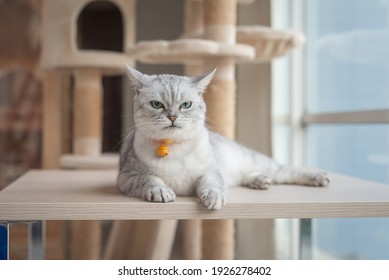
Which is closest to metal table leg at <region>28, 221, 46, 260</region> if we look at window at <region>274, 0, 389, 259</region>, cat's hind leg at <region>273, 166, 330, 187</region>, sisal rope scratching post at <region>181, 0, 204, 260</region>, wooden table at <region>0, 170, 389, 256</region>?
wooden table at <region>0, 170, 389, 256</region>

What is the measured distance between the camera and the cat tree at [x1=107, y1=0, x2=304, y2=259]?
4.55ft

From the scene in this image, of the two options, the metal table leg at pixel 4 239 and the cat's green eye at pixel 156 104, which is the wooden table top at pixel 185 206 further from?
the cat's green eye at pixel 156 104

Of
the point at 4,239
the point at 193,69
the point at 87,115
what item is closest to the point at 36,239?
the point at 4,239

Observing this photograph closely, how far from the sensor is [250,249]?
2.20m

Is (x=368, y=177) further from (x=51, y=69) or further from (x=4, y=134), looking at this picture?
(x=4, y=134)

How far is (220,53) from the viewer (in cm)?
141

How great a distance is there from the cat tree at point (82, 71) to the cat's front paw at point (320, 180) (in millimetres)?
815

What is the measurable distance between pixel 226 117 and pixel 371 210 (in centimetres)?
62

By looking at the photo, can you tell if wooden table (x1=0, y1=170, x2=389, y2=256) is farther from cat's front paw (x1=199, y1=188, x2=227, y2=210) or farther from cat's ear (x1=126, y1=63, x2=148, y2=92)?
cat's ear (x1=126, y1=63, x2=148, y2=92)

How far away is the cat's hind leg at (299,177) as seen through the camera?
1.17 m

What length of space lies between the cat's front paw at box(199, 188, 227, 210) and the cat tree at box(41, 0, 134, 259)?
34.3 inches

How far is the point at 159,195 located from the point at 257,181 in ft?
1.01

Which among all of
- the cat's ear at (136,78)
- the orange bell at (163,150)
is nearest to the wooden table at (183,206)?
the orange bell at (163,150)

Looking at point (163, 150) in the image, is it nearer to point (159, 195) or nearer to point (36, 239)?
point (159, 195)
